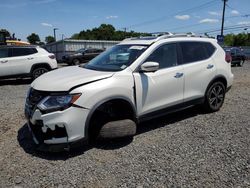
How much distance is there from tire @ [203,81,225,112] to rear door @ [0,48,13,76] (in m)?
8.80

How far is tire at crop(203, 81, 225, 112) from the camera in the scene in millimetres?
6214

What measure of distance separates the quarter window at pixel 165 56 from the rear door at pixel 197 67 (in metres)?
0.26

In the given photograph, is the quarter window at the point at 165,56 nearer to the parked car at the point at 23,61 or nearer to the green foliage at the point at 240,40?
the parked car at the point at 23,61

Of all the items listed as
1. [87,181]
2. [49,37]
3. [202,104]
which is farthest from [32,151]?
[49,37]

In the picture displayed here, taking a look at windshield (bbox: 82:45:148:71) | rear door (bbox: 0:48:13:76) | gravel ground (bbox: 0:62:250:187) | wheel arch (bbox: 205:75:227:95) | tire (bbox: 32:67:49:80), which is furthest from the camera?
tire (bbox: 32:67:49:80)

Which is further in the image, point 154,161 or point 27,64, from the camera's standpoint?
point 27,64

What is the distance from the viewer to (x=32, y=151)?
4.50 meters

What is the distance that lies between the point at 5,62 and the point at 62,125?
8.96 meters

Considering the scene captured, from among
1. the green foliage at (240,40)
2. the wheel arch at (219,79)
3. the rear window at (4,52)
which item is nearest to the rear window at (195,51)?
the wheel arch at (219,79)

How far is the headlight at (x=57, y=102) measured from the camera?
4014 millimetres

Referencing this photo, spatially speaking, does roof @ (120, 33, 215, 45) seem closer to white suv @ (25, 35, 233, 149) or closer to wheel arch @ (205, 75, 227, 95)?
white suv @ (25, 35, 233, 149)

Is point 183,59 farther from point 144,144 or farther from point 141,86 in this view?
point 144,144

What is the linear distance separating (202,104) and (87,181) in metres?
3.59

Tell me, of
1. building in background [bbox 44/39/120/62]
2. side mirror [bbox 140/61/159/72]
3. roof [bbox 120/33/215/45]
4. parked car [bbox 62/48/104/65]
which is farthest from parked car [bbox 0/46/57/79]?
building in background [bbox 44/39/120/62]
